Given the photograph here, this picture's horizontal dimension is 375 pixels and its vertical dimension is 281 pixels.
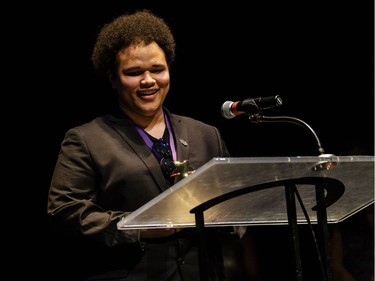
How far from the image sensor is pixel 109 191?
2207 mm

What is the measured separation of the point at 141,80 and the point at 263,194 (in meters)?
0.90

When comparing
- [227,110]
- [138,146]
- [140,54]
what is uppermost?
[140,54]

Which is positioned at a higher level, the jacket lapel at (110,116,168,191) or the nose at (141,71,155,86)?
the nose at (141,71,155,86)

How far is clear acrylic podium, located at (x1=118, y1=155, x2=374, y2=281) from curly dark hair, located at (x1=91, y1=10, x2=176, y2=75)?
95cm

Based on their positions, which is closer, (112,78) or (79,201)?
(79,201)

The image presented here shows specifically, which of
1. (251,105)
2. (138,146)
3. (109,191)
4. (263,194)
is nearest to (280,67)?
(138,146)

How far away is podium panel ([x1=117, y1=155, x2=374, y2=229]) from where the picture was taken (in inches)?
58.7

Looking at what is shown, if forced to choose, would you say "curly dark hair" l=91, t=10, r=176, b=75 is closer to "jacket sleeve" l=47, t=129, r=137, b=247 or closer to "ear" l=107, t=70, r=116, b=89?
"ear" l=107, t=70, r=116, b=89

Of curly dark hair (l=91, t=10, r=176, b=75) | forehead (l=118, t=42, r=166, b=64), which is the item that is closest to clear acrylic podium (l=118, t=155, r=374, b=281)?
forehead (l=118, t=42, r=166, b=64)

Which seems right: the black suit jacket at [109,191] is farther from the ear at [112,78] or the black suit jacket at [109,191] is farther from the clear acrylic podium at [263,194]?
the clear acrylic podium at [263,194]

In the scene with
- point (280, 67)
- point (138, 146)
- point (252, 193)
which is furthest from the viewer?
point (280, 67)

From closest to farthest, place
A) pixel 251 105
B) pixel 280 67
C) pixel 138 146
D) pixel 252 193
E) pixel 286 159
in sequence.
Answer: pixel 286 159
pixel 252 193
pixel 251 105
pixel 138 146
pixel 280 67

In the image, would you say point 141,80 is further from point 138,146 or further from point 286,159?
point 286,159

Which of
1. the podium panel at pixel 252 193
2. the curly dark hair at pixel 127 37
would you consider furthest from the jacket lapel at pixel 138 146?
the podium panel at pixel 252 193
